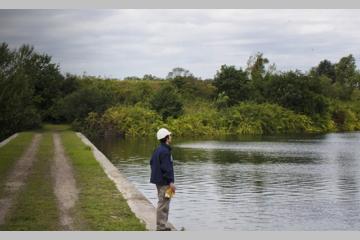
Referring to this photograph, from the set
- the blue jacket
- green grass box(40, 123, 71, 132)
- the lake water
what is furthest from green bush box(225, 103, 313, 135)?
the blue jacket

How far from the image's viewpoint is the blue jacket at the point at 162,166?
842 centimetres

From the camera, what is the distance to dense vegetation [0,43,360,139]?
38.9 m

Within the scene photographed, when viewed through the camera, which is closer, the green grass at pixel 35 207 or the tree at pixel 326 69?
the green grass at pixel 35 207

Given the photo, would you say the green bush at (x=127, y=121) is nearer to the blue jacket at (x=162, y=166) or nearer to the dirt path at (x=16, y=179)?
the dirt path at (x=16, y=179)

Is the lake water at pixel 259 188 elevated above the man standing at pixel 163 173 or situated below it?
below

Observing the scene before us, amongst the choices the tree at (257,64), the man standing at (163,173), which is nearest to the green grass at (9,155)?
the man standing at (163,173)

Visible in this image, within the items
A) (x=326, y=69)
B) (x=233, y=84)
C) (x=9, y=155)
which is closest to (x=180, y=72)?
(x=233, y=84)

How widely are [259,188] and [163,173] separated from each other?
729 centimetres

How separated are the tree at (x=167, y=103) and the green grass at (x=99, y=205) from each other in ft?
86.4

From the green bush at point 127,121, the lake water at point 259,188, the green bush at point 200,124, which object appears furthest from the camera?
the green bush at point 200,124

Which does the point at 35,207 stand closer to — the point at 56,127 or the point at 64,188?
the point at 64,188

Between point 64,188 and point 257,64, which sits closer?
point 64,188

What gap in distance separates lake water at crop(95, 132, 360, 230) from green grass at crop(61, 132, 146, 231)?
1.10 meters

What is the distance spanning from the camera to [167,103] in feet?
143
